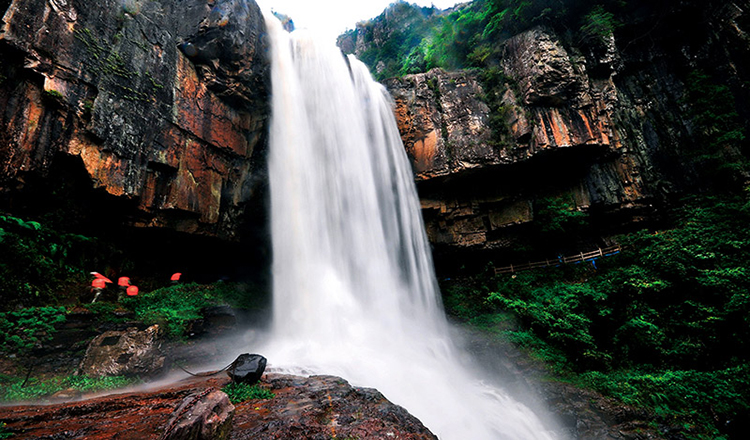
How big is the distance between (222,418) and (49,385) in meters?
4.99

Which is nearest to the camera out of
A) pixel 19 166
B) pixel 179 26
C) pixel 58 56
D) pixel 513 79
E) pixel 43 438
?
pixel 43 438

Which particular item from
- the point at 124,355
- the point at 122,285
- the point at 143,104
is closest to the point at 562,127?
the point at 143,104

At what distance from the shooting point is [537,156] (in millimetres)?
11875

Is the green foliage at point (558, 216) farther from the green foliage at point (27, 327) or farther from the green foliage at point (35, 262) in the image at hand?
the green foliage at point (35, 262)

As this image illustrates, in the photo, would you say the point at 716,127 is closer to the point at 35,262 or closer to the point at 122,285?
the point at 122,285

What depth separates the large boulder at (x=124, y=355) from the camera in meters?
5.52

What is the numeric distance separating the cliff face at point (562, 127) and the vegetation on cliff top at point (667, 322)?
232 centimetres

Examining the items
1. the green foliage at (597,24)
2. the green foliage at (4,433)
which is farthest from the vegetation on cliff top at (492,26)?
the green foliage at (4,433)

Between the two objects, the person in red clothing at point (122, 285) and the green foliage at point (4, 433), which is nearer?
the green foliage at point (4, 433)

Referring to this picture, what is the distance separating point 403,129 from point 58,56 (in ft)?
37.6

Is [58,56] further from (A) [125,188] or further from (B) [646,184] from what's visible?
(B) [646,184]

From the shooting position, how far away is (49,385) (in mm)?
4988

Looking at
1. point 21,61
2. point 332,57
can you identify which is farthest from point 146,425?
point 332,57

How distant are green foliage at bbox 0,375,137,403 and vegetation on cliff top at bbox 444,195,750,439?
10.5m
